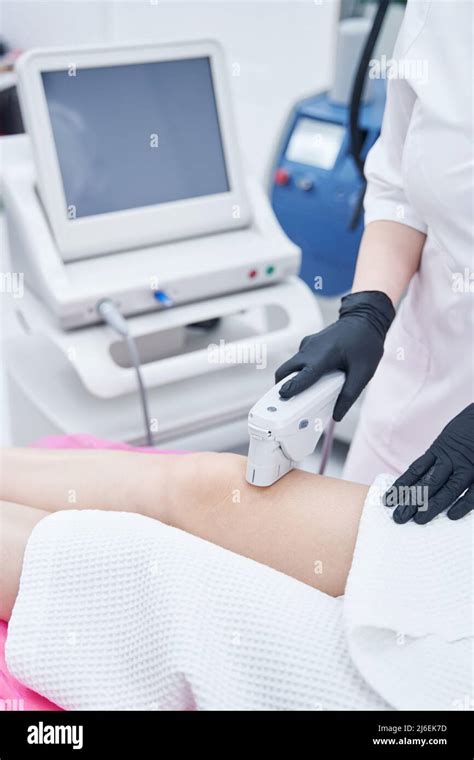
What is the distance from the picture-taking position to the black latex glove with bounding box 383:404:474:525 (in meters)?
0.95

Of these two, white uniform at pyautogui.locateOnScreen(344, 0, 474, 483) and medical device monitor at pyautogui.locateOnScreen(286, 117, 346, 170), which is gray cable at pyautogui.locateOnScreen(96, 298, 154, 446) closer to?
white uniform at pyautogui.locateOnScreen(344, 0, 474, 483)

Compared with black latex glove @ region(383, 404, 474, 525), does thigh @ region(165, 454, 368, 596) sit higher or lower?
lower

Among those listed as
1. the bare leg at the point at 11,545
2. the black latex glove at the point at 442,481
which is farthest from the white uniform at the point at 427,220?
the bare leg at the point at 11,545

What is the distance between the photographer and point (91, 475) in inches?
46.6

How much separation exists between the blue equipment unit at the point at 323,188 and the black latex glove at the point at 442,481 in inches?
46.1

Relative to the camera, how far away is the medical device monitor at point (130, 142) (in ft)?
4.93

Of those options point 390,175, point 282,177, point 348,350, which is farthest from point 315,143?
point 348,350

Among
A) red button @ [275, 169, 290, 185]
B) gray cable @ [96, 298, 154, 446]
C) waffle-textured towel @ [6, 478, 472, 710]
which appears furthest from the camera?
red button @ [275, 169, 290, 185]

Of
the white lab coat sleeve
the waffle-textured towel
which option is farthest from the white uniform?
the waffle-textured towel

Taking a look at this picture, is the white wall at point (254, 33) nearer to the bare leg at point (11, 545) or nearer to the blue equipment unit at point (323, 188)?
the blue equipment unit at point (323, 188)

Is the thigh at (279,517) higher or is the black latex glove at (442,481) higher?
the black latex glove at (442,481)

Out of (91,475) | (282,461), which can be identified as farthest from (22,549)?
(282,461)

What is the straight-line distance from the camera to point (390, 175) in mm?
1282

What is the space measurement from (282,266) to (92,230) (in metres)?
0.41
